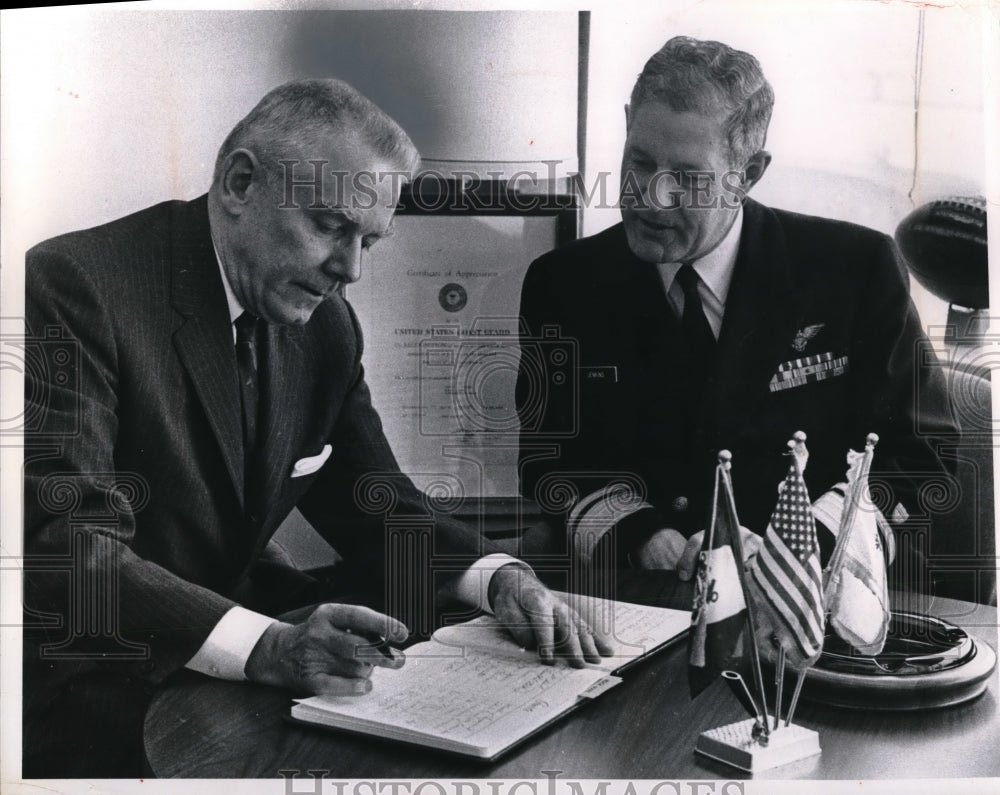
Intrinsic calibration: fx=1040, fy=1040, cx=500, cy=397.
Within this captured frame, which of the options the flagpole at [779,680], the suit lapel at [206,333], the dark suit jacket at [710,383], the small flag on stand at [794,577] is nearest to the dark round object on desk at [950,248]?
A: the dark suit jacket at [710,383]

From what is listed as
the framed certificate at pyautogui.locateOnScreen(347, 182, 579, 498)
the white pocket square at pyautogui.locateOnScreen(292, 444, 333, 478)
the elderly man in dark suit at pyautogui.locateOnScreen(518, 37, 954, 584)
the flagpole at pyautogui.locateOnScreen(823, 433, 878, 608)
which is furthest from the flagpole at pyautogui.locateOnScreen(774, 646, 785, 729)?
the white pocket square at pyautogui.locateOnScreen(292, 444, 333, 478)

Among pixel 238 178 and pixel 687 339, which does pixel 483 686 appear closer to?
pixel 687 339

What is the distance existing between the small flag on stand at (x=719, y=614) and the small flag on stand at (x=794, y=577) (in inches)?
2.2

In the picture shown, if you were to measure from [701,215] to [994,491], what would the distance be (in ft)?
2.60

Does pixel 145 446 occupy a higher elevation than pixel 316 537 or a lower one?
higher

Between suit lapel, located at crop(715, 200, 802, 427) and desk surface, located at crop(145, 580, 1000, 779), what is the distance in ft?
1.62

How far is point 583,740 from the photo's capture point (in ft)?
5.98

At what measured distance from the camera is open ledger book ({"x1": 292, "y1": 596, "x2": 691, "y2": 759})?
1.75 meters

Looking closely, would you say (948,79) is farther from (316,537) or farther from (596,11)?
(316,537)

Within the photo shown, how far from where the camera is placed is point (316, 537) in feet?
6.42

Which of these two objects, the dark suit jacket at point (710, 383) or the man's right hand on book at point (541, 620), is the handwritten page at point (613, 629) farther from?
the dark suit jacket at point (710, 383)

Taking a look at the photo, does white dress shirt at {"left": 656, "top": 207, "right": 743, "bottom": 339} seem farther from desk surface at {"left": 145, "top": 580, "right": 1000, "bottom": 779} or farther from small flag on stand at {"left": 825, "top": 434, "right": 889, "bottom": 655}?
desk surface at {"left": 145, "top": 580, "right": 1000, "bottom": 779}

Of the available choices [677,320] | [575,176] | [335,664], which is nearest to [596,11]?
[575,176]

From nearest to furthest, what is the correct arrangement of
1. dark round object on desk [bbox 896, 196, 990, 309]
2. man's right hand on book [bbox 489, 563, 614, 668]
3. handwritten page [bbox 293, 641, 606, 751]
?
handwritten page [bbox 293, 641, 606, 751], man's right hand on book [bbox 489, 563, 614, 668], dark round object on desk [bbox 896, 196, 990, 309]
